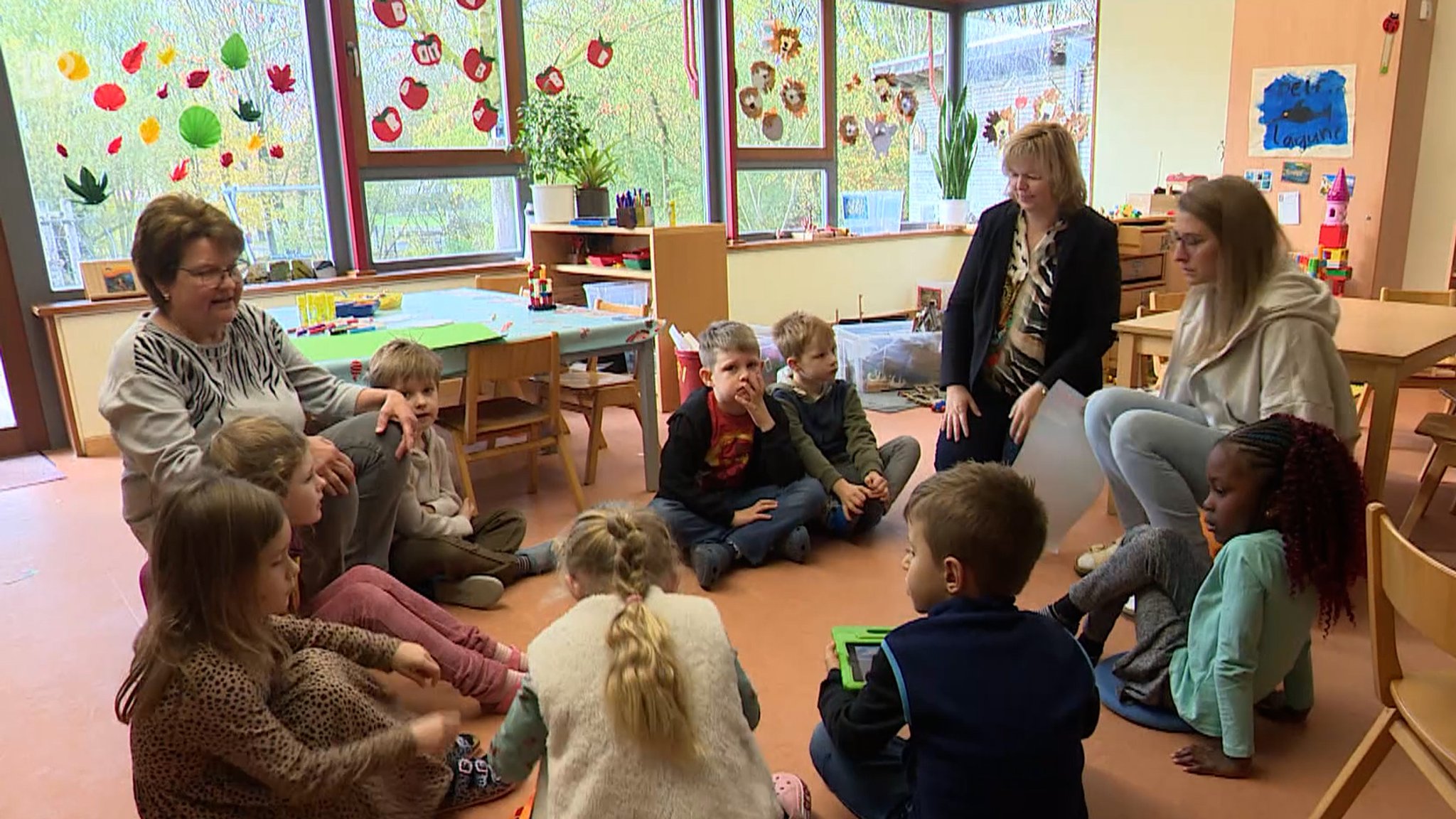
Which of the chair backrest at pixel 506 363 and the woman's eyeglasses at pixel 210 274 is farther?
the chair backrest at pixel 506 363

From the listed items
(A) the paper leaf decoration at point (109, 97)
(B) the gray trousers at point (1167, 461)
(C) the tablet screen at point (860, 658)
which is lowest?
(C) the tablet screen at point (860, 658)

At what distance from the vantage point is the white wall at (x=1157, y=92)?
5.45 meters

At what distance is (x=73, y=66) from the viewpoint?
4.01m

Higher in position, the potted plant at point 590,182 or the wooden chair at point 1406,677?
the potted plant at point 590,182

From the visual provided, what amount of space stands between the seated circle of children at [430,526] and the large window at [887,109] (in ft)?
14.9

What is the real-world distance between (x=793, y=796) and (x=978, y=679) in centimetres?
51

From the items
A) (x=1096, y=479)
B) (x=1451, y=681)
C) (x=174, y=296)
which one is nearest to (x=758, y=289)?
(x=1096, y=479)

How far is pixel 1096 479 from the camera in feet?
9.18

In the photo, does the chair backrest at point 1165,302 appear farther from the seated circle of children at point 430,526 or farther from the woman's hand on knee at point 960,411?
the seated circle of children at point 430,526

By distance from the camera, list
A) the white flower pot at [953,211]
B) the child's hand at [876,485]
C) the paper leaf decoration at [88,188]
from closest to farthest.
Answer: the child's hand at [876,485]
the paper leaf decoration at [88,188]
the white flower pot at [953,211]

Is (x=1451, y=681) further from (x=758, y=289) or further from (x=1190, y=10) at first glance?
(x=1190, y=10)

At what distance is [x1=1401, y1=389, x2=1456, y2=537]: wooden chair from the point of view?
105 inches

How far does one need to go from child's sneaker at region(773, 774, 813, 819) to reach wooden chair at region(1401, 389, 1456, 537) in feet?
6.83

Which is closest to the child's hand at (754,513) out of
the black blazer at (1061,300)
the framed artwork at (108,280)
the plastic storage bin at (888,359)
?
the black blazer at (1061,300)
